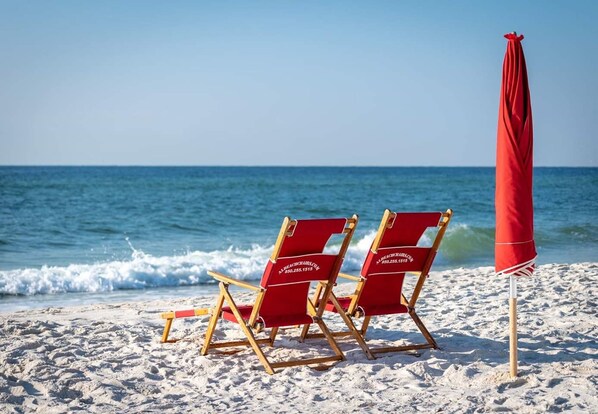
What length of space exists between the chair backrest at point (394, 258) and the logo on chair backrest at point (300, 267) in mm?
407

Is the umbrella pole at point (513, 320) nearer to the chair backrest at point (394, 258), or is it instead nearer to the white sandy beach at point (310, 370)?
the white sandy beach at point (310, 370)

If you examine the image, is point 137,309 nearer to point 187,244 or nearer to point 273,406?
point 273,406

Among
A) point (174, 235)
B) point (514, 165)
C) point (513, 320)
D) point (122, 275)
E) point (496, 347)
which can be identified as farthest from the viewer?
point (174, 235)

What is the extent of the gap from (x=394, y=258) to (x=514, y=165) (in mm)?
1370

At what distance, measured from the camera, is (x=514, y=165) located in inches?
174

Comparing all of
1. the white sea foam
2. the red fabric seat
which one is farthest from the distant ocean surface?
the red fabric seat

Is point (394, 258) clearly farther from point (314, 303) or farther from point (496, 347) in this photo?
point (496, 347)

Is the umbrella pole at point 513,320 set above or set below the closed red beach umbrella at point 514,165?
below

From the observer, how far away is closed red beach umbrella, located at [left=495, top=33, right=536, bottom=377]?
443 centimetres

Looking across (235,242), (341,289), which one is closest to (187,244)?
(235,242)

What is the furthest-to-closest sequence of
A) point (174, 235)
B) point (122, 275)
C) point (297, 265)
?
point (174, 235) < point (122, 275) < point (297, 265)

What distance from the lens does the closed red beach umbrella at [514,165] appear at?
4426 mm

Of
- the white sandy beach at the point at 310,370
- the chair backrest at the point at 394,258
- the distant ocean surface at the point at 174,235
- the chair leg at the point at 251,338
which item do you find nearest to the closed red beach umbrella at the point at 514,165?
the white sandy beach at the point at 310,370

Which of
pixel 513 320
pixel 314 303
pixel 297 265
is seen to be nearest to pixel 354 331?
pixel 314 303
